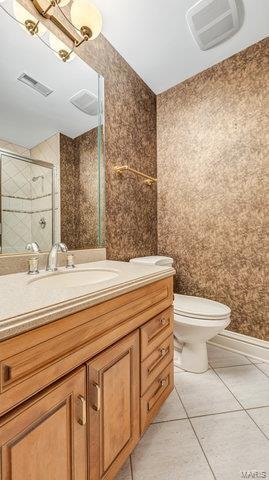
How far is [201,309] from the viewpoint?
142cm

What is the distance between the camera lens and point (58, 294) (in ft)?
1.99

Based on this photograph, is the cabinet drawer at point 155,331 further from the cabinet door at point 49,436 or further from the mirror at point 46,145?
the mirror at point 46,145

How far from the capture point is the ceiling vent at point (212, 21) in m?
1.31

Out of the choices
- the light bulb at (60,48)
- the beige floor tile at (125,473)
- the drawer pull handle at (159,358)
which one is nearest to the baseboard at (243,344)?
the drawer pull handle at (159,358)

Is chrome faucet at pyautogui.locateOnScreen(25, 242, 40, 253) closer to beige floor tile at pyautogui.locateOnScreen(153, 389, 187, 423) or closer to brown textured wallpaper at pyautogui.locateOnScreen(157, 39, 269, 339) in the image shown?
beige floor tile at pyautogui.locateOnScreen(153, 389, 187, 423)

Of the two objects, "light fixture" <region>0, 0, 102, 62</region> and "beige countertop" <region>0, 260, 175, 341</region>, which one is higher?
"light fixture" <region>0, 0, 102, 62</region>

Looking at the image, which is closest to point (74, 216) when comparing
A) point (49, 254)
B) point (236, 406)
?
point (49, 254)

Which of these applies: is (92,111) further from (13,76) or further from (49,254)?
(49,254)

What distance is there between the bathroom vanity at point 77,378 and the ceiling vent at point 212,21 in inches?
64.7

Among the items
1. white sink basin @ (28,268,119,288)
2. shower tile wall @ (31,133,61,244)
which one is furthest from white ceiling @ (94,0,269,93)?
white sink basin @ (28,268,119,288)

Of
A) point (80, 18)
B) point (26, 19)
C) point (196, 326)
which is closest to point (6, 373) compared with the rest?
point (196, 326)

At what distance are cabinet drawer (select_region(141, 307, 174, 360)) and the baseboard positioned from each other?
0.94 m

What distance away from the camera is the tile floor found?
0.87m

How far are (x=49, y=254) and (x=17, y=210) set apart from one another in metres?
0.24
